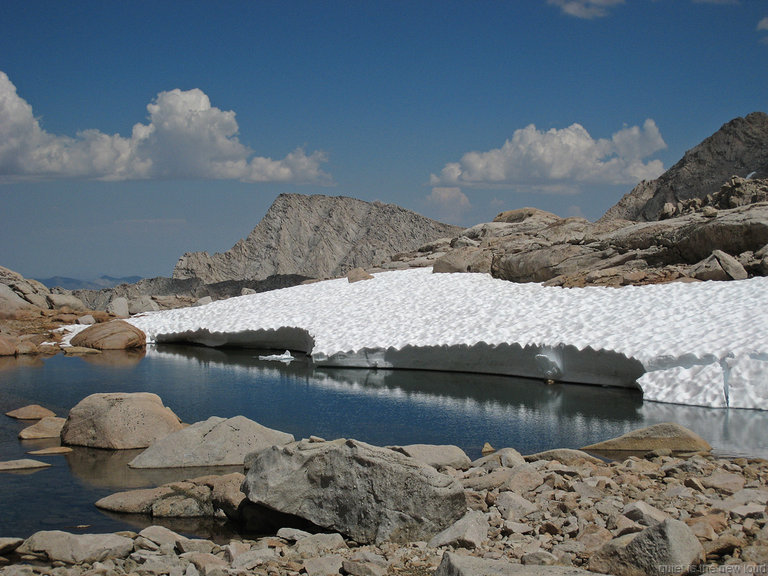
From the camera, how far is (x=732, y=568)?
446 cm

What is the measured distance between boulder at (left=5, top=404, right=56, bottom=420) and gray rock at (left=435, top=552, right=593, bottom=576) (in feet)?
34.1

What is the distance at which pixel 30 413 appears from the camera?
41.3 feet

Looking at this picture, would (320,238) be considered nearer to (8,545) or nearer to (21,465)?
(21,465)

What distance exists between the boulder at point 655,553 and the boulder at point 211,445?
19.2ft

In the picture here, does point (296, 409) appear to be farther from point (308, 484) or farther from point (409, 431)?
point (308, 484)

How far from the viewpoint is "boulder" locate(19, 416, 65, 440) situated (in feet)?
36.0

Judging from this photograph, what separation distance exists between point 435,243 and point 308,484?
30.0 metres

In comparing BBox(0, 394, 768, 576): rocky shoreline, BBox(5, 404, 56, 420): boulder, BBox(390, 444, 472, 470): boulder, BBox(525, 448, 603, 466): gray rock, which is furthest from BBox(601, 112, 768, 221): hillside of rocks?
BBox(0, 394, 768, 576): rocky shoreline

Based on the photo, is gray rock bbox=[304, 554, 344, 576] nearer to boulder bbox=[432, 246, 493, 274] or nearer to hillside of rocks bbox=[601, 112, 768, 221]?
boulder bbox=[432, 246, 493, 274]

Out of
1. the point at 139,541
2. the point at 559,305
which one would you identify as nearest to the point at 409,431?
the point at 139,541

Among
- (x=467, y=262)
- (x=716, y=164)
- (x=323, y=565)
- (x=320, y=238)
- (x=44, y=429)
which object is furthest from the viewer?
(x=320, y=238)

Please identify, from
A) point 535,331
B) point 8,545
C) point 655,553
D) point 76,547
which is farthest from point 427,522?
point 535,331

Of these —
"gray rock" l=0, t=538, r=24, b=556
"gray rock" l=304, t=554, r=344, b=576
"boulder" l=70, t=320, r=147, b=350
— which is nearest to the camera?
"gray rock" l=304, t=554, r=344, b=576

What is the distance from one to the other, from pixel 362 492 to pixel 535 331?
10.7 m
